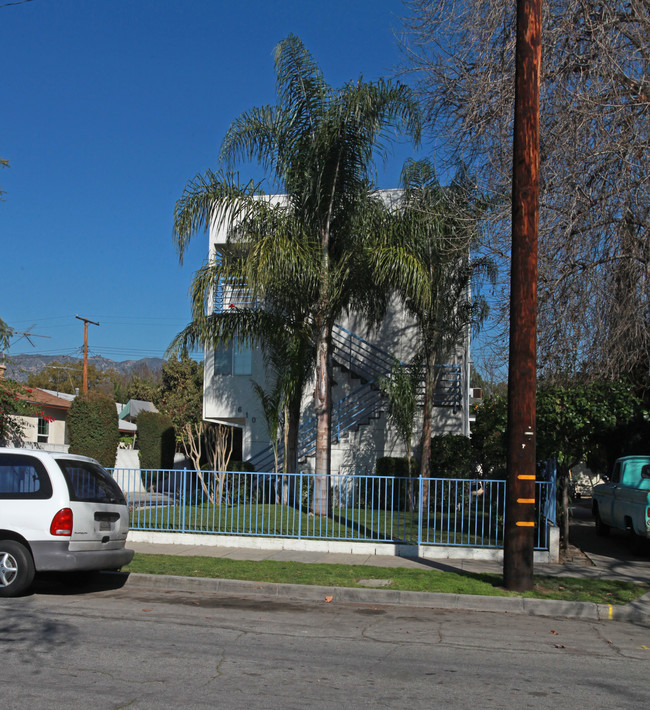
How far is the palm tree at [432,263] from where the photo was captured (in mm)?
15078

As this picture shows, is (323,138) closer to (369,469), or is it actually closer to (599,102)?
(599,102)

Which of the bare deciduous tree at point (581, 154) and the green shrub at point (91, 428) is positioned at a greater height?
the bare deciduous tree at point (581, 154)

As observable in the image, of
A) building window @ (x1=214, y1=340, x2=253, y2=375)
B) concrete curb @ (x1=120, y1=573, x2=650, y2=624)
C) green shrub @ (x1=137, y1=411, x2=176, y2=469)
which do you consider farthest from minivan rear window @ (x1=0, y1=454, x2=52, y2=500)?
green shrub @ (x1=137, y1=411, x2=176, y2=469)

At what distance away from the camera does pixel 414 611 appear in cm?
940

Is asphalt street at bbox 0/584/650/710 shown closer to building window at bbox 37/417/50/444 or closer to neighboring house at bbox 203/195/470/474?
neighboring house at bbox 203/195/470/474

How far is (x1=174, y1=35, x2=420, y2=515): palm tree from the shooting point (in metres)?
15.8

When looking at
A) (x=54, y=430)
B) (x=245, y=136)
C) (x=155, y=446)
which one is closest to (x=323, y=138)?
(x=245, y=136)

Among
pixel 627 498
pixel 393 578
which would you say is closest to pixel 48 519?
pixel 393 578

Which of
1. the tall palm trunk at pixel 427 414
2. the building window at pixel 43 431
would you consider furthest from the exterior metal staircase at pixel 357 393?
the building window at pixel 43 431

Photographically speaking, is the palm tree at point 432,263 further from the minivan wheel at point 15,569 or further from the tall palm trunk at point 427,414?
the minivan wheel at point 15,569

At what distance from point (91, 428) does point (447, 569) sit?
49.3 feet

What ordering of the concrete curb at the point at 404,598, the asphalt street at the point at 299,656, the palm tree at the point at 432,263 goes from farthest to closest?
1. the palm tree at the point at 432,263
2. the concrete curb at the point at 404,598
3. the asphalt street at the point at 299,656

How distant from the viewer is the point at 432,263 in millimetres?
17594

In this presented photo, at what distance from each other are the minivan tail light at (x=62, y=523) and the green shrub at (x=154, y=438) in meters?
27.4
